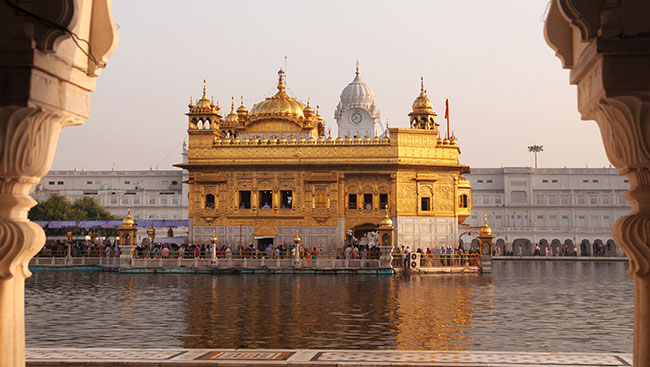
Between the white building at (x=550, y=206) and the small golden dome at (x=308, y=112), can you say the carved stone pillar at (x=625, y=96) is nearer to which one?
the small golden dome at (x=308, y=112)

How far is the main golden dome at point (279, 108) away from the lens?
1705 inches

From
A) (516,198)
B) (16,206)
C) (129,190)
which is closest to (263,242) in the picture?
(16,206)

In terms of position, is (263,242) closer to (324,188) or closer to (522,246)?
(324,188)

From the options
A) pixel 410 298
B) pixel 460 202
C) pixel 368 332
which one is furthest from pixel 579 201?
pixel 368 332

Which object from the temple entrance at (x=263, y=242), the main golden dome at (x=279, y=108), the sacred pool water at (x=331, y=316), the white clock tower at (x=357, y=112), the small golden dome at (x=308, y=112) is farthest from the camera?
the white clock tower at (x=357, y=112)

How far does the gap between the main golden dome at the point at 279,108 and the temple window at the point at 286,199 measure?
202 inches

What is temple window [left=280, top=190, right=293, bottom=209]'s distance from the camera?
131 feet

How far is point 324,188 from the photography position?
39.3 meters

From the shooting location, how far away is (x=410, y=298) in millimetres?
20297

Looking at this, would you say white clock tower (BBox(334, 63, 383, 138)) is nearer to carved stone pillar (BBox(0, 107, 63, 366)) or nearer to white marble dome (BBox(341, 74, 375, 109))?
white marble dome (BBox(341, 74, 375, 109))

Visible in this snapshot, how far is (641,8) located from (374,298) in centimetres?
1598

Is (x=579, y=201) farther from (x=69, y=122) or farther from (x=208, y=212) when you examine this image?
(x=69, y=122)

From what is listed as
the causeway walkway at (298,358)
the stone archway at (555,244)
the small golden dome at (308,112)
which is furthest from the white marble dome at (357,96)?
the causeway walkway at (298,358)

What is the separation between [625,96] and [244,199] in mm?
35938
